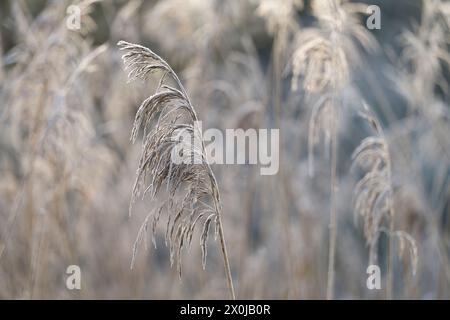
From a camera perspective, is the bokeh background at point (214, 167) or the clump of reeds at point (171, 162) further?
the bokeh background at point (214, 167)

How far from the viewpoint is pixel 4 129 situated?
3855 mm

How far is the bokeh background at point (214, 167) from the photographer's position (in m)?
2.56

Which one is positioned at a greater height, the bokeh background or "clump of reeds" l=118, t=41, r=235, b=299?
the bokeh background

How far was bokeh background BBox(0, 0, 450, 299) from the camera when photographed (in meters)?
2.56

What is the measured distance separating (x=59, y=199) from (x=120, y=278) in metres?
1.02

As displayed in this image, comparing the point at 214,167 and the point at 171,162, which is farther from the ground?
the point at 214,167

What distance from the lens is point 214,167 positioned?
3684 millimetres

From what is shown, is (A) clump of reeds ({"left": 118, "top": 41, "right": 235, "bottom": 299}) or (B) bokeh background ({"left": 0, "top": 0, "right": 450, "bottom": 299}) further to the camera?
(B) bokeh background ({"left": 0, "top": 0, "right": 450, "bottom": 299})

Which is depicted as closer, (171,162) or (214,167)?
(171,162)

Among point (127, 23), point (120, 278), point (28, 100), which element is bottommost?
point (120, 278)

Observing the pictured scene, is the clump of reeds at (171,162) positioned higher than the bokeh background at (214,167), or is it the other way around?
the bokeh background at (214,167)

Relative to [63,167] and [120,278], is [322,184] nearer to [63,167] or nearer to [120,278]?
[120,278]

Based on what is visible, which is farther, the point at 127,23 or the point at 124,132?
the point at 124,132
